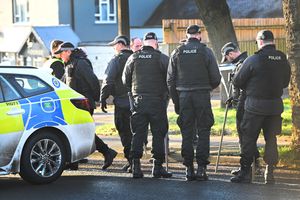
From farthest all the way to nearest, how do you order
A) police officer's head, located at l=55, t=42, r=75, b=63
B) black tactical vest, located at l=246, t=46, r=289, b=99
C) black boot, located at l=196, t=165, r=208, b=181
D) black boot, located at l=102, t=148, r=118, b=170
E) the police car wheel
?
police officer's head, located at l=55, t=42, r=75, b=63, black boot, located at l=102, t=148, r=118, b=170, black boot, located at l=196, t=165, r=208, b=181, the police car wheel, black tactical vest, located at l=246, t=46, r=289, b=99

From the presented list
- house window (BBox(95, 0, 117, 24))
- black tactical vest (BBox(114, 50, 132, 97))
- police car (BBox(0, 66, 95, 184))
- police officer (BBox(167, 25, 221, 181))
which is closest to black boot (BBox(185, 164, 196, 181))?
police officer (BBox(167, 25, 221, 181))

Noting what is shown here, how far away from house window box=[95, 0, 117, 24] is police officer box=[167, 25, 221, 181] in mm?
27747

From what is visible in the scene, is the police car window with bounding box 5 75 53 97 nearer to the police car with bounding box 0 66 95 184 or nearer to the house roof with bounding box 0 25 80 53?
the police car with bounding box 0 66 95 184

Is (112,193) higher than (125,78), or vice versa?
(125,78)

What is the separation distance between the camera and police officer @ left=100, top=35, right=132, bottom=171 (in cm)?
923

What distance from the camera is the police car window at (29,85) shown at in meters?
8.47

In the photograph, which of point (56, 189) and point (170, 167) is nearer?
point (56, 189)

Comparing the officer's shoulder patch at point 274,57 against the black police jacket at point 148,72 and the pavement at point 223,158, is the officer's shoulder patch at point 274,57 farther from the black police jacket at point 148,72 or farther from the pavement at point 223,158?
the pavement at point 223,158

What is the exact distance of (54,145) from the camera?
854 cm

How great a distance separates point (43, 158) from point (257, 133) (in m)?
2.73

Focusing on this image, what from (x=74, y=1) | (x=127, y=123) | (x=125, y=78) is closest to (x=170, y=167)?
(x=127, y=123)

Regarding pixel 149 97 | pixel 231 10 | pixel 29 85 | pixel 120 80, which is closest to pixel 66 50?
→ pixel 120 80

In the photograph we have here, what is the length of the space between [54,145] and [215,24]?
770 centimetres

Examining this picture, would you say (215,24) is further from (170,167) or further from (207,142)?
(207,142)
